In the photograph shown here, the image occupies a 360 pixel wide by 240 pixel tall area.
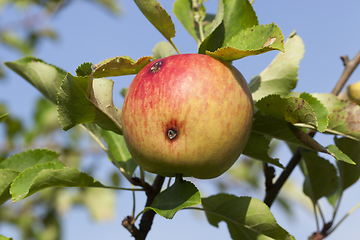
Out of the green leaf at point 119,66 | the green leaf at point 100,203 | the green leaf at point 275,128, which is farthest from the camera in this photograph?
the green leaf at point 100,203

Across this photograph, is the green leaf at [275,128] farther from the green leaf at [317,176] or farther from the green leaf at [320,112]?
the green leaf at [317,176]

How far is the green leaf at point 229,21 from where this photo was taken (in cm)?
88

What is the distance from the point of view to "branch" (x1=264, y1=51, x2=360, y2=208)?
1.09 metres

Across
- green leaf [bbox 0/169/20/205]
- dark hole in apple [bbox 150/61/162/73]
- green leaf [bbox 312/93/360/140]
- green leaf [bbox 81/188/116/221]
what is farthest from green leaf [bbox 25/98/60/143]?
green leaf [bbox 312/93/360/140]

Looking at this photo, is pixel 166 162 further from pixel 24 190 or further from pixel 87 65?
pixel 24 190

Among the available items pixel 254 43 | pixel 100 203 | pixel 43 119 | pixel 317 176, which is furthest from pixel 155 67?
pixel 100 203

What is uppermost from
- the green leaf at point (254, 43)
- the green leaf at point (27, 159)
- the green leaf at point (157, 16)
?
the green leaf at point (157, 16)

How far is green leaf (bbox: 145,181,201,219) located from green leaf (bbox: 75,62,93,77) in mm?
303

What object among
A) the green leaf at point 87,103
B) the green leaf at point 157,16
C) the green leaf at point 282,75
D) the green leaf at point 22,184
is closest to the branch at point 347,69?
the green leaf at point 282,75

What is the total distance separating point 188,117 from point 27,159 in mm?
564

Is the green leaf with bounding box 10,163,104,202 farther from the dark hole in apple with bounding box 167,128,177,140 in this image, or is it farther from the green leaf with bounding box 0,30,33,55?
the green leaf with bounding box 0,30,33,55

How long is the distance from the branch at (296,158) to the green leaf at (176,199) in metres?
0.44

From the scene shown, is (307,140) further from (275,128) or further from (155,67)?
(155,67)

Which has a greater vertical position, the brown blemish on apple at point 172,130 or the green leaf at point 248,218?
the brown blemish on apple at point 172,130
